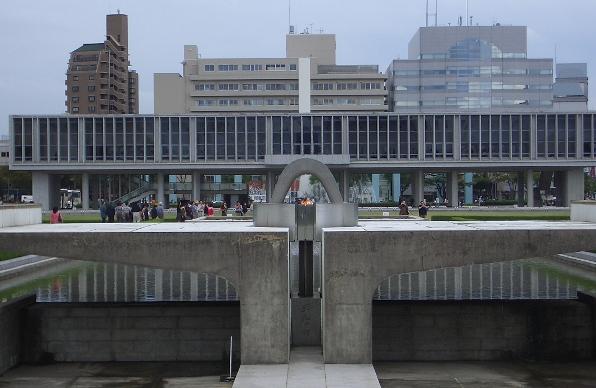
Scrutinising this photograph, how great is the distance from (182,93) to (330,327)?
373ft

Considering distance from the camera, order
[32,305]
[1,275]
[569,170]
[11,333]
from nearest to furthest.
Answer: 1. [11,333]
2. [32,305]
3. [1,275]
4. [569,170]

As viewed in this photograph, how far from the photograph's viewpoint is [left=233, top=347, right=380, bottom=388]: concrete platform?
1642 centimetres

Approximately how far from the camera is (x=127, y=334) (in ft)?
76.1

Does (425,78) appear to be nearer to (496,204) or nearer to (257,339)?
(496,204)

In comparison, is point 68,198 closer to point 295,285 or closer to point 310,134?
point 310,134

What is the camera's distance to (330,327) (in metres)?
18.6

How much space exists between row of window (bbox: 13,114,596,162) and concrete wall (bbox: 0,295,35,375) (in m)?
58.5

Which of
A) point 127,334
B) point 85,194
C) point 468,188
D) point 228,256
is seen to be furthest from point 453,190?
point 228,256

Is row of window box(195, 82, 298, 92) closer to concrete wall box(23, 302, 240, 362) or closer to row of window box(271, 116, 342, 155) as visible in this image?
row of window box(271, 116, 342, 155)

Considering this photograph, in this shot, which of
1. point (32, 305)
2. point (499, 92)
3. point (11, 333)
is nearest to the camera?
point (11, 333)

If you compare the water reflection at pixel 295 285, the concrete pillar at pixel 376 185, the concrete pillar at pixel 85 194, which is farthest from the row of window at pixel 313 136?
the concrete pillar at pixel 376 185

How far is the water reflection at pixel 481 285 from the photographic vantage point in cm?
3147

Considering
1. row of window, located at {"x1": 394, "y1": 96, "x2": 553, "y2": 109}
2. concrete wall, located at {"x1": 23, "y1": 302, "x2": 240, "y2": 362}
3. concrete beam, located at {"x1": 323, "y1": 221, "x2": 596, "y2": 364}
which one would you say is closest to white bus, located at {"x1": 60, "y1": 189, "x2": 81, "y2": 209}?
row of window, located at {"x1": 394, "y1": 96, "x2": 553, "y2": 109}

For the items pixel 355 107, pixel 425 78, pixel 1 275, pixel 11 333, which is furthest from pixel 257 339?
pixel 425 78
